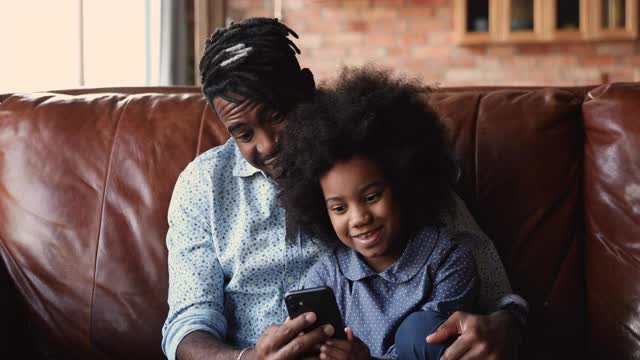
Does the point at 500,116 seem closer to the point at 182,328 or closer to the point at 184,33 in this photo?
the point at 182,328

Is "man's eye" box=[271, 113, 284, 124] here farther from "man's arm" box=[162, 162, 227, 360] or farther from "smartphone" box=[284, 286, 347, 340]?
"smartphone" box=[284, 286, 347, 340]

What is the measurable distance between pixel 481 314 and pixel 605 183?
0.41 metres

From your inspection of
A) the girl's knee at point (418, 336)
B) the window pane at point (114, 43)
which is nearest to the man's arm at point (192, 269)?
the girl's knee at point (418, 336)

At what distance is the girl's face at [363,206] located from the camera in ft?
4.76

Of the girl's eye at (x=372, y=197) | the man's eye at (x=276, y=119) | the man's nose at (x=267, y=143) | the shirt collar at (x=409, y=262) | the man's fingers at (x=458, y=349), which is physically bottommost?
the man's fingers at (x=458, y=349)

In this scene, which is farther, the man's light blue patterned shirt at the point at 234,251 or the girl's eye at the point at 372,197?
the man's light blue patterned shirt at the point at 234,251

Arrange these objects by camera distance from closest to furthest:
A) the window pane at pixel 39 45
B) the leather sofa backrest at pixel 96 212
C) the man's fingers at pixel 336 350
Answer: the man's fingers at pixel 336 350 → the leather sofa backrest at pixel 96 212 → the window pane at pixel 39 45

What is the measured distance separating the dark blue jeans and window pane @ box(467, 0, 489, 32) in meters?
3.62

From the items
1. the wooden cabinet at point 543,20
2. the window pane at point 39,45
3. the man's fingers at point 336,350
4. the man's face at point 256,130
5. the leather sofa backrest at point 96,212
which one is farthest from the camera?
the wooden cabinet at point 543,20

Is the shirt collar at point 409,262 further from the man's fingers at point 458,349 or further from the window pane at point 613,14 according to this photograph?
the window pane at point 613,14

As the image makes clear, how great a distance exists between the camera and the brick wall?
15.9 ft

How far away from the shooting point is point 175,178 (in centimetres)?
192

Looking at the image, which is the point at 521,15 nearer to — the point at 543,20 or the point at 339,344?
the point at 543,20

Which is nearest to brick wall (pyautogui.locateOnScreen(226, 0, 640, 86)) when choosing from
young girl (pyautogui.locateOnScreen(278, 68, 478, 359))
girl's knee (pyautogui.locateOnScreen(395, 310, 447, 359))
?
young girl (pyautogui.locateOnScreen(278, 68, 478, 359))
